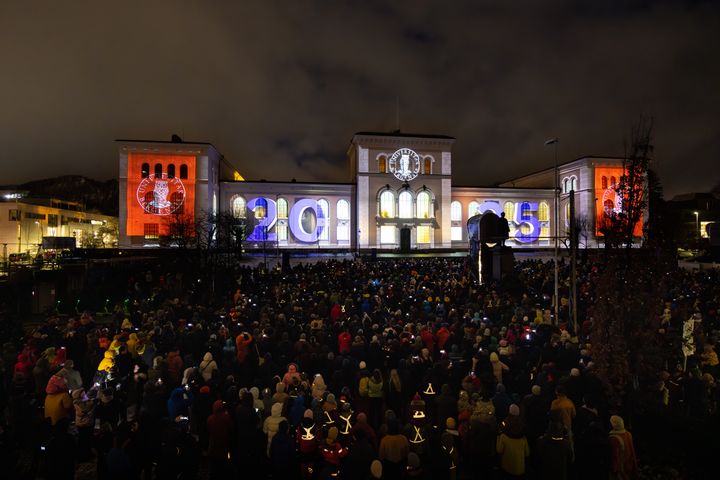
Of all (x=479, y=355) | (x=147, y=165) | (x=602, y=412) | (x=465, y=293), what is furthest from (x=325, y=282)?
(x=147, y=165)

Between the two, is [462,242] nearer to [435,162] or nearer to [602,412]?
[435,162]

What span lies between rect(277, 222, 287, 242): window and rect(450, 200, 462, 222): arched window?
1946cm

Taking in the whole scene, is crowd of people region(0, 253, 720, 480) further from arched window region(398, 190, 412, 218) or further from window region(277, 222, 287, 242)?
arched window region(398, 190, 412, 218)

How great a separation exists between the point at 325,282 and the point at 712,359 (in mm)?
13390

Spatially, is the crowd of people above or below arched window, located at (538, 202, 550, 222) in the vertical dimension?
below

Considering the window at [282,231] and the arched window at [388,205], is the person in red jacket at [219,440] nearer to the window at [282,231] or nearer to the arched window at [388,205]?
the window at [282,231]

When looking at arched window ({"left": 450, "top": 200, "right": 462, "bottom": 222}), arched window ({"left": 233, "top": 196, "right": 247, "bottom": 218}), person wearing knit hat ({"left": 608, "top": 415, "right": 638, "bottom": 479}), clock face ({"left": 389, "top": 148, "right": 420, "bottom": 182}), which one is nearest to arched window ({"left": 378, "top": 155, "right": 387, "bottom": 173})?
clock face ({"left": 389, "top": 148, "right": 420, "bottom": 182})

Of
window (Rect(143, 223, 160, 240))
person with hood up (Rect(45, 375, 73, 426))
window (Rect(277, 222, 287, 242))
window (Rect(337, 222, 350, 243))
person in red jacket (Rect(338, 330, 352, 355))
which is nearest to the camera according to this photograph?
person with hood up (Rect(45, 375, 73, 426))

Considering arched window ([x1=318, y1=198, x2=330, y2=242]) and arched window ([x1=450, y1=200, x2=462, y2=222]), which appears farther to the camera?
arched window ([x1=450, y1=200, x2=462, y2=222])

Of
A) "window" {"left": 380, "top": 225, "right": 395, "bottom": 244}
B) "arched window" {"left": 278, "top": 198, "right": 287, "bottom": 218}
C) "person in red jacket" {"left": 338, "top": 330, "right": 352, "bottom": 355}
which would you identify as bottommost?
"person in red jacket" {"left": 338, "top": 330, "right": 352, "bottom": 355}

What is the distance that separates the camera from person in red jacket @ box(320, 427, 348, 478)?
18.3 ft

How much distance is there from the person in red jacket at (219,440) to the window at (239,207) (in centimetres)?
4131

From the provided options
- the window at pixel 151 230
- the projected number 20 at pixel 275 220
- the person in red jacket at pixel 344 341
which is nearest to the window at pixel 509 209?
the projected number 20 at pixel 275 220

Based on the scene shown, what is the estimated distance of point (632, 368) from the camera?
750cm
